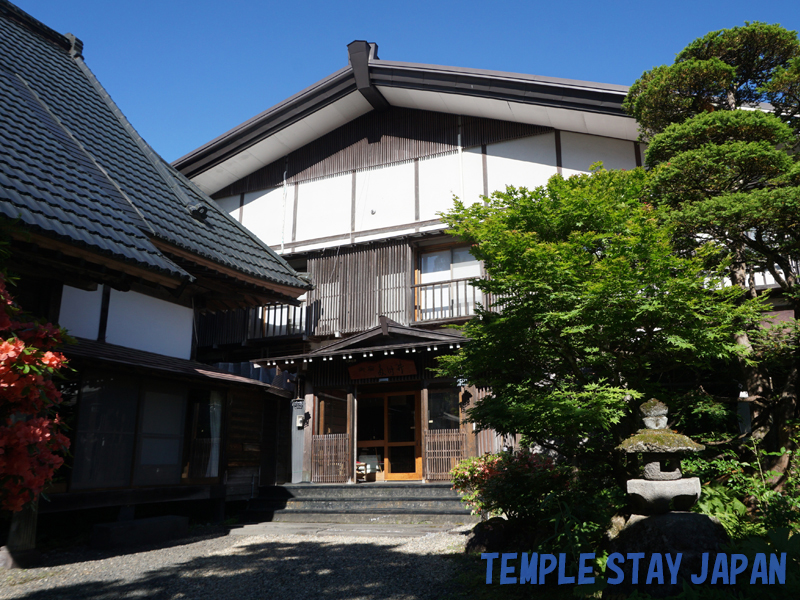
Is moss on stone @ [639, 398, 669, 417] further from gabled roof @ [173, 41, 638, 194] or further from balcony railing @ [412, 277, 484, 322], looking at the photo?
gabled roof @ [173, 41, 638, 194]

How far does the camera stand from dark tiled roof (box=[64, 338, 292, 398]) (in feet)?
27.6

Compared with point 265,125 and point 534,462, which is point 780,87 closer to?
point 534,462

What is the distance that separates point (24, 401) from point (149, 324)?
25.7ft

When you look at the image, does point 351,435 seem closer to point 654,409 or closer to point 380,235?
point 380,235

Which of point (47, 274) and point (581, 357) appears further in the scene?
point (47, 274)

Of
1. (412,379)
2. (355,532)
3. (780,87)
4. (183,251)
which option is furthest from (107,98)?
(780,87)

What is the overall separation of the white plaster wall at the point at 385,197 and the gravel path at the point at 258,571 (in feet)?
31.4

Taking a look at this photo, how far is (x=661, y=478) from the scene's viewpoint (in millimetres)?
5336

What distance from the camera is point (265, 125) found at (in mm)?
17609

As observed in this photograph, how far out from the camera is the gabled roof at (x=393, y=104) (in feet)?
46.0

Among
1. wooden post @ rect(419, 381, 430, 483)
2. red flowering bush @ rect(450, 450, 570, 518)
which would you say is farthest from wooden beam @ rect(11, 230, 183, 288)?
wooden post @ rect(419, 381, 430, 483)

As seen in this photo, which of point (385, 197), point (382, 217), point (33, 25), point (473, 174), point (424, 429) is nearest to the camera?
point (424, 429)

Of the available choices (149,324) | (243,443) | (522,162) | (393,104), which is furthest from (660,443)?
(393,104)

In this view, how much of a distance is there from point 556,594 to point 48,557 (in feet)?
22.9
